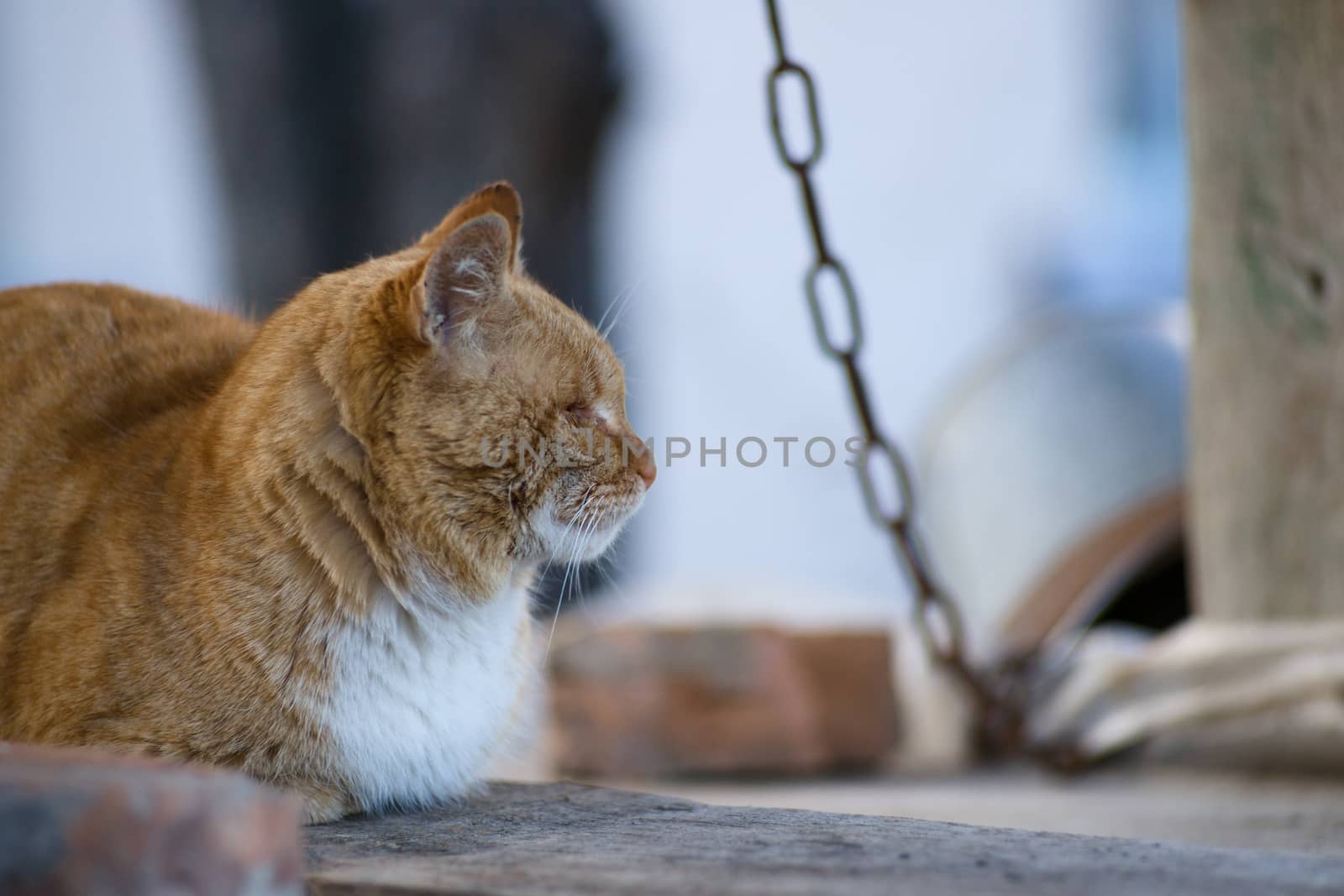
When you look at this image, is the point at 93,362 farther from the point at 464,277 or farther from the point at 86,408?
the point at 464,277

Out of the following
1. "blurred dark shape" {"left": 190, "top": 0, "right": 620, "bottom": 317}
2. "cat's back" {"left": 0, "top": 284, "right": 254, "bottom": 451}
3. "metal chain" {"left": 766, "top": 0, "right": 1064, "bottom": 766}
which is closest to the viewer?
"cat's back" {"left": 0, "top": 284, "right": 254, "bottom": 451}

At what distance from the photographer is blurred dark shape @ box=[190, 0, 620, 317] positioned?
4477 mm

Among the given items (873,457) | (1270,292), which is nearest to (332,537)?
(873,457)

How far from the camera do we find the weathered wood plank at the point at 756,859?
94 centimetres

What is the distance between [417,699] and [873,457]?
42.2 inches

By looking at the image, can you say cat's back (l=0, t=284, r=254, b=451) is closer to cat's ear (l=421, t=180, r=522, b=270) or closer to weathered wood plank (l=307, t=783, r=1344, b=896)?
cat's ear (l=421, t=180, r=522, b=270)

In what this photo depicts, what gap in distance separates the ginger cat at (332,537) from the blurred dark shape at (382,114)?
3.30 meters

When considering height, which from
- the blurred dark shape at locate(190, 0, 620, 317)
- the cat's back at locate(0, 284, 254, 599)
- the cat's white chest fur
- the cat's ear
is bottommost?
the cat's white chest fur

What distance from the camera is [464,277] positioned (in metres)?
1.31

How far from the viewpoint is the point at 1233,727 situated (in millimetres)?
2400

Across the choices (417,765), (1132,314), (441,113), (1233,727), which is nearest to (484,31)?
(441,113)

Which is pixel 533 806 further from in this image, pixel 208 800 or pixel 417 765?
pixel 208 800

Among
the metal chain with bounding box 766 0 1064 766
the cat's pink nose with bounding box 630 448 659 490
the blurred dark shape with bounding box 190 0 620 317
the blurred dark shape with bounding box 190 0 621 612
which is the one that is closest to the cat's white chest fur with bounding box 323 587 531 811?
the cat's pink nose with bounding box 630 448 659 490

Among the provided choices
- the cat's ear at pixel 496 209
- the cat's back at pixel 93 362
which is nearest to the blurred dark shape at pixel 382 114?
the cat's back at pixel 93 362
